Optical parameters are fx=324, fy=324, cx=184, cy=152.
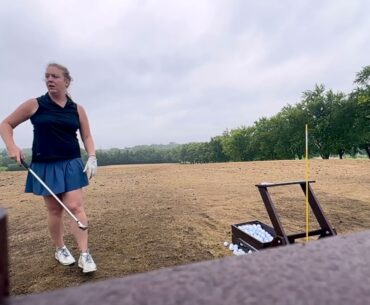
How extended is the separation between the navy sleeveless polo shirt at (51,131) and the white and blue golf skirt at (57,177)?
0.18 feet

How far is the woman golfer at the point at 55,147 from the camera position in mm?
2885

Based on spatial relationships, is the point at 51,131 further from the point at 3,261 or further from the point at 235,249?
the point at 3,261

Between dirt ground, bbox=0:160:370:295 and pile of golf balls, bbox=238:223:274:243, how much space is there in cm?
35

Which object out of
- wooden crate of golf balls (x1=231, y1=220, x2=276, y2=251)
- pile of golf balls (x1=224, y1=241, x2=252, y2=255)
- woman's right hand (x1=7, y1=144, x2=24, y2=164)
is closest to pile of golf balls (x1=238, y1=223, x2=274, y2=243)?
wooden crate of golf balls (x1=231, y1=220, x2=276, y2=251)

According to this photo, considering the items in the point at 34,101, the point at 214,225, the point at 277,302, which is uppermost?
the point at 34,101

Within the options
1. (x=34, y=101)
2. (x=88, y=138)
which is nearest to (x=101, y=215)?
(x=88, y=138)

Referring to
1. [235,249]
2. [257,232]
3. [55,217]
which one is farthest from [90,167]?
[257,232]

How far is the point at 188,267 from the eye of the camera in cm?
64

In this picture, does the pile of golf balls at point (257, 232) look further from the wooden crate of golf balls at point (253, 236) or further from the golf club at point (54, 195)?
the golf club at point (54, 195)

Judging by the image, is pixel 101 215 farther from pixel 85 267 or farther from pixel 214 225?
pixel 85 267

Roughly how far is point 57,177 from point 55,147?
276 millimetres

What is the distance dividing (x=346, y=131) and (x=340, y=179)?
94.5ft

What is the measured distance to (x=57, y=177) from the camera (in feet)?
9.49

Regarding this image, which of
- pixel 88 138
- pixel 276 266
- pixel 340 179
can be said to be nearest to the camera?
pixel 276 266
